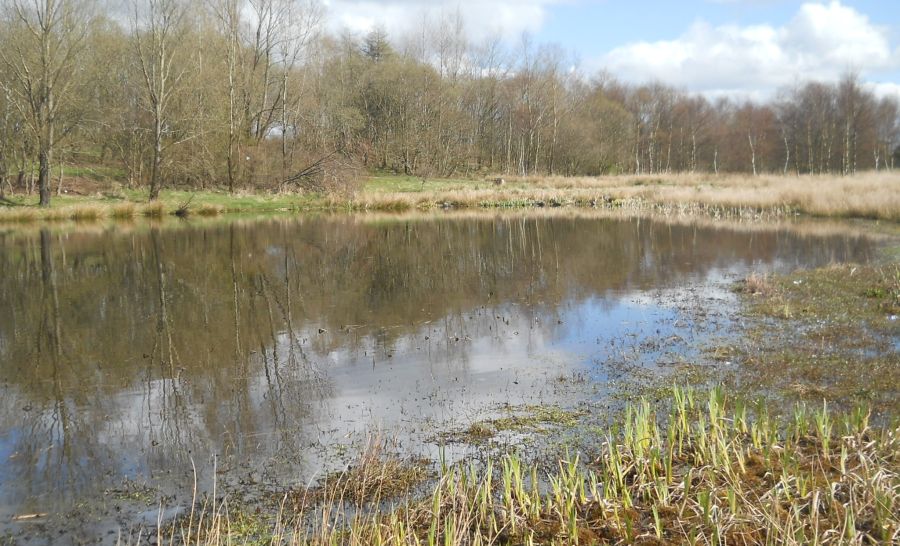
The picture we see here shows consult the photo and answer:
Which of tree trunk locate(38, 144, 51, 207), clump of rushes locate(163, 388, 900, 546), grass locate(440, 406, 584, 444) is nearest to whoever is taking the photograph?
clump of rushes locate(163, 388, 900, 546)

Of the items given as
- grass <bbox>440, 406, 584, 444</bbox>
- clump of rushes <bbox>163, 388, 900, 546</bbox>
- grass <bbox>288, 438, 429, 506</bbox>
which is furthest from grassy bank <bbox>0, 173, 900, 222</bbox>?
grass <bbox>288, 438, 429, 506</bbox>

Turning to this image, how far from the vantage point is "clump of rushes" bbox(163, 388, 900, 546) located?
4027mm

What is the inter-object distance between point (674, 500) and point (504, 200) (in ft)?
117

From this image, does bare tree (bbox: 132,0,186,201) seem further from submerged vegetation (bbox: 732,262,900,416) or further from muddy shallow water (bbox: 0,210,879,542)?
submerged vegetation (bbox: 732,262,900,416)

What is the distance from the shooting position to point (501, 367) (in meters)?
8.66

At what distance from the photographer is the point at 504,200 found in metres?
39.7

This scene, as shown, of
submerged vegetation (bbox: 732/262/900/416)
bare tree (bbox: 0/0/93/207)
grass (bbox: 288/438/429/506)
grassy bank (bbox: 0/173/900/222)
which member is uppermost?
bare tree (bbox: 0/0/93/207)

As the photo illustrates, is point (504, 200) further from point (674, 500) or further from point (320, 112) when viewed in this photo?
point (674, 500)

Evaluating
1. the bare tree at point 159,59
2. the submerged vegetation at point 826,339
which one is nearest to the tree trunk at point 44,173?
the bare tree at point 159,59

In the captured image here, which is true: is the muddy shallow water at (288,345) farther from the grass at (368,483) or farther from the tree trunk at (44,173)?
the tree trunk at (44,173)

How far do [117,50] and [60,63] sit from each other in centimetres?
697

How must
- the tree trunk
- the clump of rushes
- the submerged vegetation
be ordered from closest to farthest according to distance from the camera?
the clump of rushes < the submerged vegetation < the tree trunk

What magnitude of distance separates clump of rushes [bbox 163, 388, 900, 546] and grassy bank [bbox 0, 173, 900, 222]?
2621 centimetres

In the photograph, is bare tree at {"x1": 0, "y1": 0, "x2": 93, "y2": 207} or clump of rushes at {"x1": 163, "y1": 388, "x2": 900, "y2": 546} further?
bare tree at {"x1": 0, "y1": 0, "x2": 93, "y2": 207}
